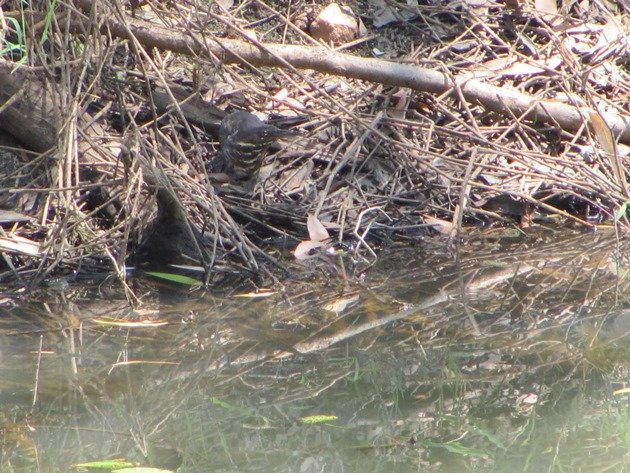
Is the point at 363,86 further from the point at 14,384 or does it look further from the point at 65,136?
the point at 14,384

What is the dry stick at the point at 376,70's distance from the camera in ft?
11.9

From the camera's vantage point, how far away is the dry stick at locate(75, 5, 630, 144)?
3.64 metres

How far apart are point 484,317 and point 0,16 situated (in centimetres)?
209

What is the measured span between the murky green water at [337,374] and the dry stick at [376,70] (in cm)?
107

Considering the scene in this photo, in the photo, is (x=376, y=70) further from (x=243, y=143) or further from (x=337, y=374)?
(x=337, y=374)

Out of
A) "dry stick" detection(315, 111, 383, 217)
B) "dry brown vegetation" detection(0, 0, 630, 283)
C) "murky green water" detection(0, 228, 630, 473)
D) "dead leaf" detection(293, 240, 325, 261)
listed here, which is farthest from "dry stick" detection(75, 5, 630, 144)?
"murky green water" detection(0, 228, 630, 473)

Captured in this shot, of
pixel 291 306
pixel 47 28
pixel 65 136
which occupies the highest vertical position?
pixel 47 28

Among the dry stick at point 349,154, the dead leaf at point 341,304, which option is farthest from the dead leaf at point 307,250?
the dead leaf at point 341,304

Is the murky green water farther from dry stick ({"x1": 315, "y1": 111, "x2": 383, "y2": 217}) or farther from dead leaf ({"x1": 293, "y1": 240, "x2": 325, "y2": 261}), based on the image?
dry stick ({"x1": 315, "y1": 111, "x2": 383, "y2": 217})

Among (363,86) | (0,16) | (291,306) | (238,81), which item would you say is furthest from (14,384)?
(363,86)

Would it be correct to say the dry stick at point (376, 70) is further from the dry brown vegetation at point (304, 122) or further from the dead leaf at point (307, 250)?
the dead leaf at point (307, 250)

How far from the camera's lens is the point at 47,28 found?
3025 millimetres

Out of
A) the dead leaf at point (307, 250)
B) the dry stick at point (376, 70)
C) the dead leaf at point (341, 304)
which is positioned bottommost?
the dead leaf at point (307, 250)

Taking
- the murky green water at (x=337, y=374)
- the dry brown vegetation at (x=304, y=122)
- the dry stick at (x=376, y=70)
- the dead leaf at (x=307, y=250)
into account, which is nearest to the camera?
the murky green water at (x=337, y=374)
